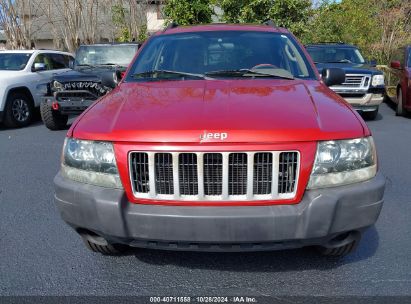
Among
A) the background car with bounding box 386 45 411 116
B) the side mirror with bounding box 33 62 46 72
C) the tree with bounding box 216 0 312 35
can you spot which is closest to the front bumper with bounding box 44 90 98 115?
the side mirror with bounding box 33 62 46 72

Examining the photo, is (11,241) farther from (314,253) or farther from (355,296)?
(355,296)

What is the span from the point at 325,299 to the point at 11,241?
2.51 meters

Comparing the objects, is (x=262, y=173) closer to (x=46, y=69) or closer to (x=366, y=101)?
(x=366, y=101)

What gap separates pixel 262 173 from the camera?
2.37m

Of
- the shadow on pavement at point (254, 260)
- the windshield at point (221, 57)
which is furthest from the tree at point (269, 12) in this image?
the shadow on pavement at point (254, 260)

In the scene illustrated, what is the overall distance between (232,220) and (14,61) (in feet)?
29.3

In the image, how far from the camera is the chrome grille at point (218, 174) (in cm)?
234

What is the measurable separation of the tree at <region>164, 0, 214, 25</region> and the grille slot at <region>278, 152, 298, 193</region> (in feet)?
45.7

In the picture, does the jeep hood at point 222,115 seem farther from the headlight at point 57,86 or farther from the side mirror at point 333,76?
the headlight at point 57,86

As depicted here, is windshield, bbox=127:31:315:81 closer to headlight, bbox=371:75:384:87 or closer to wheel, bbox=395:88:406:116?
headlight, bbox=371:75:384:87

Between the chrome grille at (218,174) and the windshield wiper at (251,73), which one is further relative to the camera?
the windshield wiper at (251,73)

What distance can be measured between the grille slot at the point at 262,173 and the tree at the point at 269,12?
475 inches

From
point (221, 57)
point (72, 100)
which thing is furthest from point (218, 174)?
point (72, 100)

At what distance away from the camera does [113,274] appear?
9.56 feet
